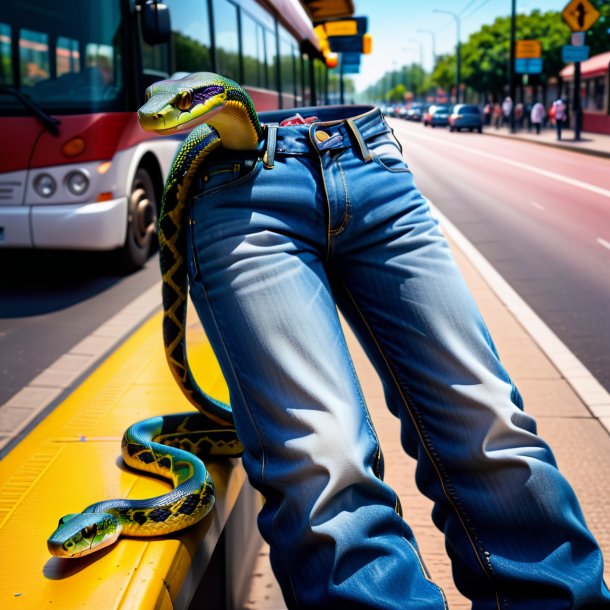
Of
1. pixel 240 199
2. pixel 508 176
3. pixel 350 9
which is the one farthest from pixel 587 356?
pixel 508 176

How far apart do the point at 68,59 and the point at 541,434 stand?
5488 mm

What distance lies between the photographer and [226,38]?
11398 millimetres

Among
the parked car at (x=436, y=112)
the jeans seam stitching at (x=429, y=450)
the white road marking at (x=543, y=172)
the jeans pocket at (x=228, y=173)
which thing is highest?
the parked car at (x=436, y=112)

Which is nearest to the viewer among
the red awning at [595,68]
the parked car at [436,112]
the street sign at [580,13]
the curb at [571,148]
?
the parked car at [436,112]

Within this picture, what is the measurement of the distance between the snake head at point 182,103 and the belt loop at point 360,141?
0.37 m

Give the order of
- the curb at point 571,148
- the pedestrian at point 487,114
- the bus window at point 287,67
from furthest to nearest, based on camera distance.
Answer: the pedestrian at point 487,114 < the curb at point 571,148 < the bus window at point 287,67

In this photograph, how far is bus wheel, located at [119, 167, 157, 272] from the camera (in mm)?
8109

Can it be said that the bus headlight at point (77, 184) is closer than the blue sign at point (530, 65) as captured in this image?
Yes

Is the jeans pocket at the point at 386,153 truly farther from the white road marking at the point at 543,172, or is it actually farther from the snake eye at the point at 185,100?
the white road marking at the point at 543,172

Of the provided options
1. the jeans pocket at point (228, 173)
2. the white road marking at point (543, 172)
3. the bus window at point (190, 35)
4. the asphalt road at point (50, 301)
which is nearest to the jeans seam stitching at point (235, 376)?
the jeans pocket at point (228, 173)

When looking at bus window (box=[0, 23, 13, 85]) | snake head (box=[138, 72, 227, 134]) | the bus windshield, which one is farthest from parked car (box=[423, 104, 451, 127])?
bus window (box=[0, 23, 13, 85])

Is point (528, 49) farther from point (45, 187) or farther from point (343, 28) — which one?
point (45, 187)

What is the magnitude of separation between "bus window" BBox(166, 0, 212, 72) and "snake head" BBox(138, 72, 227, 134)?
7.54m

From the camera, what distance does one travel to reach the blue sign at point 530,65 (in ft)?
175
